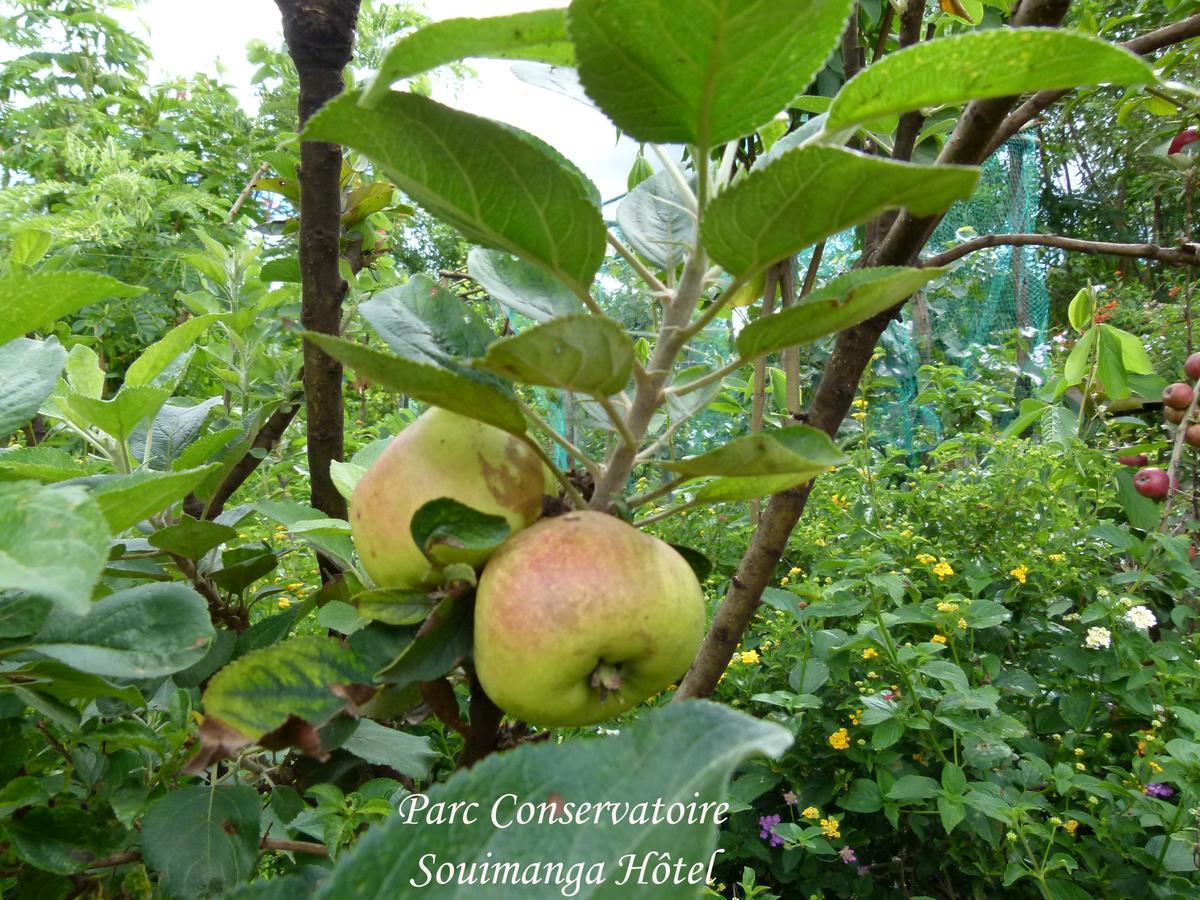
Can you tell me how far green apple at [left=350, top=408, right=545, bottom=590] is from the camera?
1.39ft

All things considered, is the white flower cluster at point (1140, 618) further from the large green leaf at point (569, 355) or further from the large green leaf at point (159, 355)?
the large green leaf at point (159, 355)

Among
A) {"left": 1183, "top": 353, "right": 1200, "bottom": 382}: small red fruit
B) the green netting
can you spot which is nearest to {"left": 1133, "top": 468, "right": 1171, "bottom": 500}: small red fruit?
{"left": 1183, "top": 353, "right": 1200, "bottom": 382}: small red fruit

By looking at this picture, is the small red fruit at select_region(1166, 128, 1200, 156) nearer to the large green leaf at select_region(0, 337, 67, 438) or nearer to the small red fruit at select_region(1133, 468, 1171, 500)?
the small red fruit at select_region(1133, 468, 1171, 500)

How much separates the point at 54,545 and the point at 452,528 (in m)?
0.16

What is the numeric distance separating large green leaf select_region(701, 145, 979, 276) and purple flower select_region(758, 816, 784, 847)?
1.19 meters

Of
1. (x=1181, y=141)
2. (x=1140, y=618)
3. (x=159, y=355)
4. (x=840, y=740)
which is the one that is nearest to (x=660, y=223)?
(x=159, y=355)

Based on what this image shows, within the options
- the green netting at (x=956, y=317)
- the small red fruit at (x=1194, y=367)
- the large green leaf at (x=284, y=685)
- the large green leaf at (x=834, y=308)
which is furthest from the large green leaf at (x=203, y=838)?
the green netting at (x=956, y=317)

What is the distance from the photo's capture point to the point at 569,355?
36cm

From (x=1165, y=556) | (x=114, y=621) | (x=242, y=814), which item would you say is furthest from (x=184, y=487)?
(x=1165, y=556)

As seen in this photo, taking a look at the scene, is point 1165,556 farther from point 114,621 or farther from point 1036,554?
point 114,621

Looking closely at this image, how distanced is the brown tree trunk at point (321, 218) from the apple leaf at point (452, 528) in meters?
0.27

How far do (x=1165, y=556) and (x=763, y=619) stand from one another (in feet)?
2.61

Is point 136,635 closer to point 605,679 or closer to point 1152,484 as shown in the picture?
point 605,679

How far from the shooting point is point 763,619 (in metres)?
1.68
